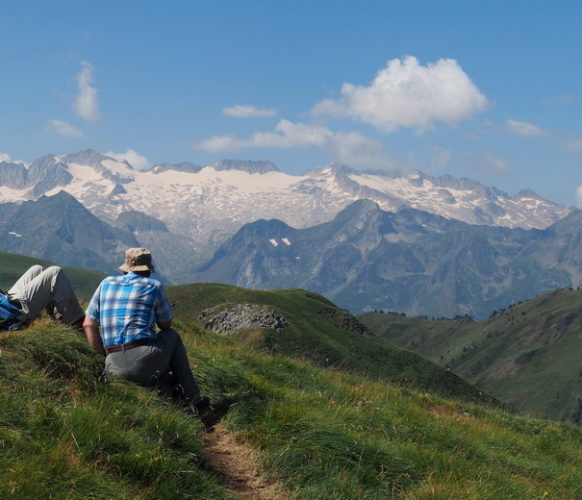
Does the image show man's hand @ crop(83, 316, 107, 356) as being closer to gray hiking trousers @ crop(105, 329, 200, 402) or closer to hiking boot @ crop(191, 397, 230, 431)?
gray hiking trousers @ crop(105, 329, 200, 402)

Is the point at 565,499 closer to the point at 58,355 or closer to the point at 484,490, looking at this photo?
the point at 484,490

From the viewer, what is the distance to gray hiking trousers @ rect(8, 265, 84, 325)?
14164 mm

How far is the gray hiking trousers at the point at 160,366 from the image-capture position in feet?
37.1

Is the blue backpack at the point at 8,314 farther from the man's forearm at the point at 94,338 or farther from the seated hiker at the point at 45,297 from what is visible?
the man's forearm at the point at 94,338

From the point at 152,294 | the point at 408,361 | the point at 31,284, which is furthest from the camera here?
the point at 408,361

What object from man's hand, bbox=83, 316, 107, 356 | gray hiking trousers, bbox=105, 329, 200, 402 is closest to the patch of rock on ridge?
man's hand, bbox=83, 316, 107, 356

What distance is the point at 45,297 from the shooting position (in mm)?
14344

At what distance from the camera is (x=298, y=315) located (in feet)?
437

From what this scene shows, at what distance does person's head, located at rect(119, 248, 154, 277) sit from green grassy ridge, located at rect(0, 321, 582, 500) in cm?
185

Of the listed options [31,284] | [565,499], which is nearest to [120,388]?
[31,284]

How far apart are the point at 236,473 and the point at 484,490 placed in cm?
394

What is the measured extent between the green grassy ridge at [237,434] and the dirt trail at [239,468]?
0.69 ft

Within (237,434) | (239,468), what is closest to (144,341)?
(237,434)

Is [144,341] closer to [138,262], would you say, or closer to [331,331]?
[138,262]
